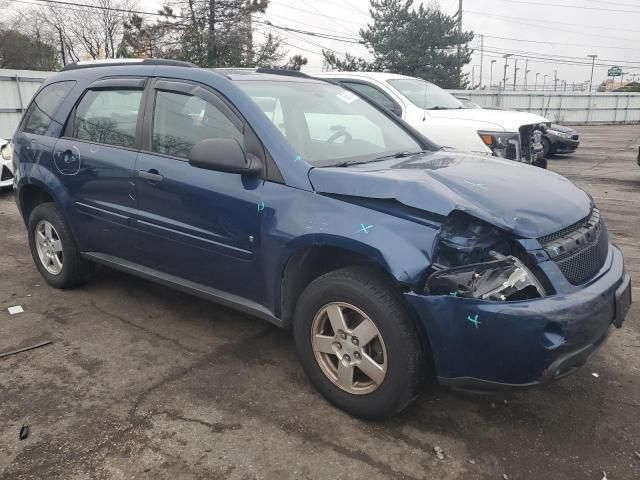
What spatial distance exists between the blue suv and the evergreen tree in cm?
3157

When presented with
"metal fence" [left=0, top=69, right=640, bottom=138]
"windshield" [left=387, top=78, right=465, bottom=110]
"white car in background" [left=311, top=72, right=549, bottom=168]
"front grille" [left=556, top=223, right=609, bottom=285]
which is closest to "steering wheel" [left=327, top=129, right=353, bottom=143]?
"front grille" [left=556, top=223, right=609, bottom=285]

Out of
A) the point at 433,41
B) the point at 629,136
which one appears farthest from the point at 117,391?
the point at 433,41

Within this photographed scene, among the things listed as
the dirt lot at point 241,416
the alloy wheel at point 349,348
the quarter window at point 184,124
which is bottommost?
the dirt lot at point 241,416

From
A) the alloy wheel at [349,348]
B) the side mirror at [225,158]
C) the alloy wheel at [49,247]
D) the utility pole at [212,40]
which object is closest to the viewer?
the alloy wheel at [349,348]

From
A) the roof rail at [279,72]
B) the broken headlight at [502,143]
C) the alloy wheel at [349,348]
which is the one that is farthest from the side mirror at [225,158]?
the broken headlight at [502,143]

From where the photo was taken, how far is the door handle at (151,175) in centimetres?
344

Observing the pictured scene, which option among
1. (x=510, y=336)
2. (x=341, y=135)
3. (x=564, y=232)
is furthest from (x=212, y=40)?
(x=510, y=336)

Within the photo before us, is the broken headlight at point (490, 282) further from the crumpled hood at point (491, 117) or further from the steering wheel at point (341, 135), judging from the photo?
the crumpled hood at point (491, 117)

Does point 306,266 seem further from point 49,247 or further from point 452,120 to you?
point 452,120

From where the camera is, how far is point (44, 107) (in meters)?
4.48

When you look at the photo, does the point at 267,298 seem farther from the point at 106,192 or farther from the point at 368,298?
the point at 106,192

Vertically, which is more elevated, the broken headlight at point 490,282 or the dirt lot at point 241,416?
the broken headlight at point 490,282

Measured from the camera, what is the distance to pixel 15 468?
2445mm

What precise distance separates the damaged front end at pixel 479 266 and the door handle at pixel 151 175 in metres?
1.92
